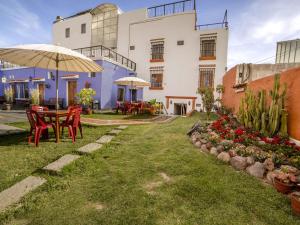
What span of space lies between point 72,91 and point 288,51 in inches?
545

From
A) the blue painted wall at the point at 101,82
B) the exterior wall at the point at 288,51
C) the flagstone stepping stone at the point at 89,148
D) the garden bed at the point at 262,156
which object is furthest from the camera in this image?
the blue painted wall at the point at 101,82

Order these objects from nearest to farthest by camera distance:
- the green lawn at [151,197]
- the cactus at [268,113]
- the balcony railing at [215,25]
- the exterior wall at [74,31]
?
1. the green lawn at [151,197]
2. the cactus at [268,113]
3. the balcony railing at [215,25]
4. the exterior wall at [74,31]

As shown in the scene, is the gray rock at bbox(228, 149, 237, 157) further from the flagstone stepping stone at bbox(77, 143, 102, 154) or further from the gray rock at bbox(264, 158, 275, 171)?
the flagstone stepping stone at bbox(77, 143, 102, 154)

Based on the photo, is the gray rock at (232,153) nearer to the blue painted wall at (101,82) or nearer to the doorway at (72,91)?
the blue painted wall at (101,82)

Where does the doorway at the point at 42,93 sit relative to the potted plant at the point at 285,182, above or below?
above

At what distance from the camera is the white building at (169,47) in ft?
44.0

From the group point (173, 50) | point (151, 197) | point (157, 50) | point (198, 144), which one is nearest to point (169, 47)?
point (173, 50)

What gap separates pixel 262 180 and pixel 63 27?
22.3 m

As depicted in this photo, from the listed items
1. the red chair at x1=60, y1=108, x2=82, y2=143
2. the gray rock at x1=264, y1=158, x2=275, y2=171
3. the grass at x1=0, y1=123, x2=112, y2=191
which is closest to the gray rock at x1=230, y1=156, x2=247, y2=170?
the gray rock at x1=264, y1=158, x2=275, y2=171

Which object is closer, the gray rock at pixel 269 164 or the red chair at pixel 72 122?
the gray rock at pixel 269 164

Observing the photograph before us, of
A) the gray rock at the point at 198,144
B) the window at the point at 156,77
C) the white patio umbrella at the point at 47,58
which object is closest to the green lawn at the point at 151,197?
the gray rock at the point at 198,144

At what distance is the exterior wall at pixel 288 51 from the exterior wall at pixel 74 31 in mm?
15749

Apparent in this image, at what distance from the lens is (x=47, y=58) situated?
5.32 metres

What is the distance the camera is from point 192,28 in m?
13.9
